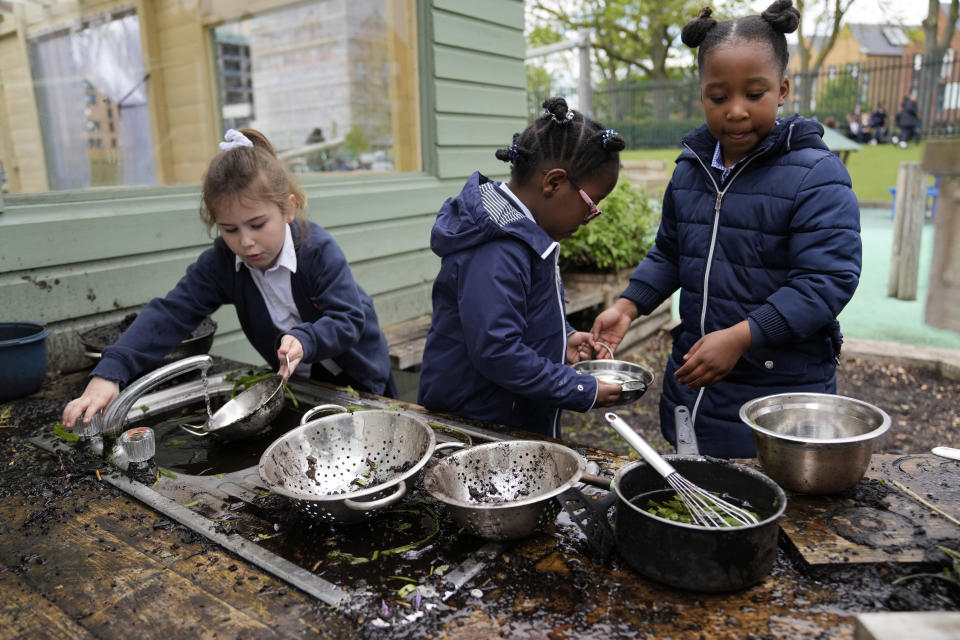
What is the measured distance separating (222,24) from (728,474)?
5.58m

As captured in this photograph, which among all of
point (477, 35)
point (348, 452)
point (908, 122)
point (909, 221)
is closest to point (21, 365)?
point (348, 452)

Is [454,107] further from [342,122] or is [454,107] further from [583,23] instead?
[583,23]

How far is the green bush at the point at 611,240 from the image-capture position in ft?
19.6

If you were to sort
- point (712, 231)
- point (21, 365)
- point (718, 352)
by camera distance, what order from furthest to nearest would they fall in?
point (21, 365), point (712, 231), point (718, 352)

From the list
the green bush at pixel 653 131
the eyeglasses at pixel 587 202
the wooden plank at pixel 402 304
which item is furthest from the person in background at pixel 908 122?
the eyeglasses at pixel 587 202

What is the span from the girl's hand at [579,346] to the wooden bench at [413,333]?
3.68ft

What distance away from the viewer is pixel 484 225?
1841 millimetres

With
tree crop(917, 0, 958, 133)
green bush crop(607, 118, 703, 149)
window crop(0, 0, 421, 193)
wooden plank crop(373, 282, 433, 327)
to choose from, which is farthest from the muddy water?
tree crop(917, 0, 958, 133)

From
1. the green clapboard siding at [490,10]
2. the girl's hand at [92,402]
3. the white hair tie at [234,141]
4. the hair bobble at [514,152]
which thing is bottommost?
the girl's hand at [92,402]

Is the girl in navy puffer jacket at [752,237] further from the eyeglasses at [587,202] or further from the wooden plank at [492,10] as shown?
the wooden plank at [492,10]

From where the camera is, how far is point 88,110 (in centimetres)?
496

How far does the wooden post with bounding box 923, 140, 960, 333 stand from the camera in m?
0.90

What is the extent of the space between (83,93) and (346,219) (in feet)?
7.97

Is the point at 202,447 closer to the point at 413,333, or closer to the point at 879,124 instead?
the point at 413,333
